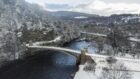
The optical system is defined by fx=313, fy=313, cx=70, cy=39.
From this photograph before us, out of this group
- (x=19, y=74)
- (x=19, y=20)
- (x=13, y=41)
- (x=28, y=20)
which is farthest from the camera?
(x=28, y=20)

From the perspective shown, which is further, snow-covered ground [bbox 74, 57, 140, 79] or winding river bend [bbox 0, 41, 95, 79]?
winding river bend [bbox 0, 41, 95, 79]

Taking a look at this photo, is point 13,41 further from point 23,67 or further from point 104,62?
point 104,62

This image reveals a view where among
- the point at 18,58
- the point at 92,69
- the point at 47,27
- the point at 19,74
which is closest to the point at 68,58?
the point at 18,58

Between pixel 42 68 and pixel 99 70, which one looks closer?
pixel 99 70

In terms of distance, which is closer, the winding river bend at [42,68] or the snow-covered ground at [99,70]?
the snow-covered ground at [99,70]

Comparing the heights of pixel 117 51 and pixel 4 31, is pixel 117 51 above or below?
below

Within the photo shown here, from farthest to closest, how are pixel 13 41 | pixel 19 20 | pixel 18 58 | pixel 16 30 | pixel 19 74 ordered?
pixel 19 20 → pixel 16 30 → pixel 13 41 → pixel 18 58 → pixel 19 74

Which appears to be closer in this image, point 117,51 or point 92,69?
point 92,69

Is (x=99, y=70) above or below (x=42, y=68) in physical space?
above
